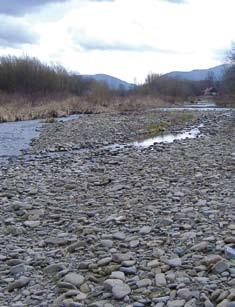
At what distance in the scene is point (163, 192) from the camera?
8.44 m

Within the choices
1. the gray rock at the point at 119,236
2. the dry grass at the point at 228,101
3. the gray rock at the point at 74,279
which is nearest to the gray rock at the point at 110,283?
the gray rock at the point at 74,279

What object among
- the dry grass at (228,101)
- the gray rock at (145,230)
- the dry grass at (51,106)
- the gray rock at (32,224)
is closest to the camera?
the gray rock at (145,230)

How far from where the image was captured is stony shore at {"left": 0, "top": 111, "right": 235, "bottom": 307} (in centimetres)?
420

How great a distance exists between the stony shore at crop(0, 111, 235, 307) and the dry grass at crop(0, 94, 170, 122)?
2581cm

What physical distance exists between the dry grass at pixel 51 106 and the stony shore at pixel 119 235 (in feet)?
84.7

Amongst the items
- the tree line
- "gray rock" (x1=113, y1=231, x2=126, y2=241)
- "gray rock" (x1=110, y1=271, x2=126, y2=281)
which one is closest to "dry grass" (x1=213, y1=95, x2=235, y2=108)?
the tree line

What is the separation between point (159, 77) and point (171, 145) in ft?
251

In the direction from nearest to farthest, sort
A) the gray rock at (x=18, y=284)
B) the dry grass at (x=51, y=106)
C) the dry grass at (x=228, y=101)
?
the gray rock at (x=18, y=284)
the dry grass at (x=51, y=106)
the dry grass at (x=228, y=101)

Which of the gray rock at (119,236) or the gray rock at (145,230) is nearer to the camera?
the gray rock at (119,236)

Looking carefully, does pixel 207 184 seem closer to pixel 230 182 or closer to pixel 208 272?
pixel 230 182

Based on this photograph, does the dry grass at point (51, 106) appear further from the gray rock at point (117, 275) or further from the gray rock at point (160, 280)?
the gray rock at point (160, 280)

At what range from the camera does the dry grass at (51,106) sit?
3741 centimetres

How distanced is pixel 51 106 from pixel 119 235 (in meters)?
38.3

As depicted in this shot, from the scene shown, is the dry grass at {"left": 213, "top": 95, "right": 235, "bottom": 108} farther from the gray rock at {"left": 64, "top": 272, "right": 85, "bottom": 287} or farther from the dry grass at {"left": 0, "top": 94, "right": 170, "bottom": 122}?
the gray rock at {"left": 64, "top": 272, "right": 85, "bottom": 287}
